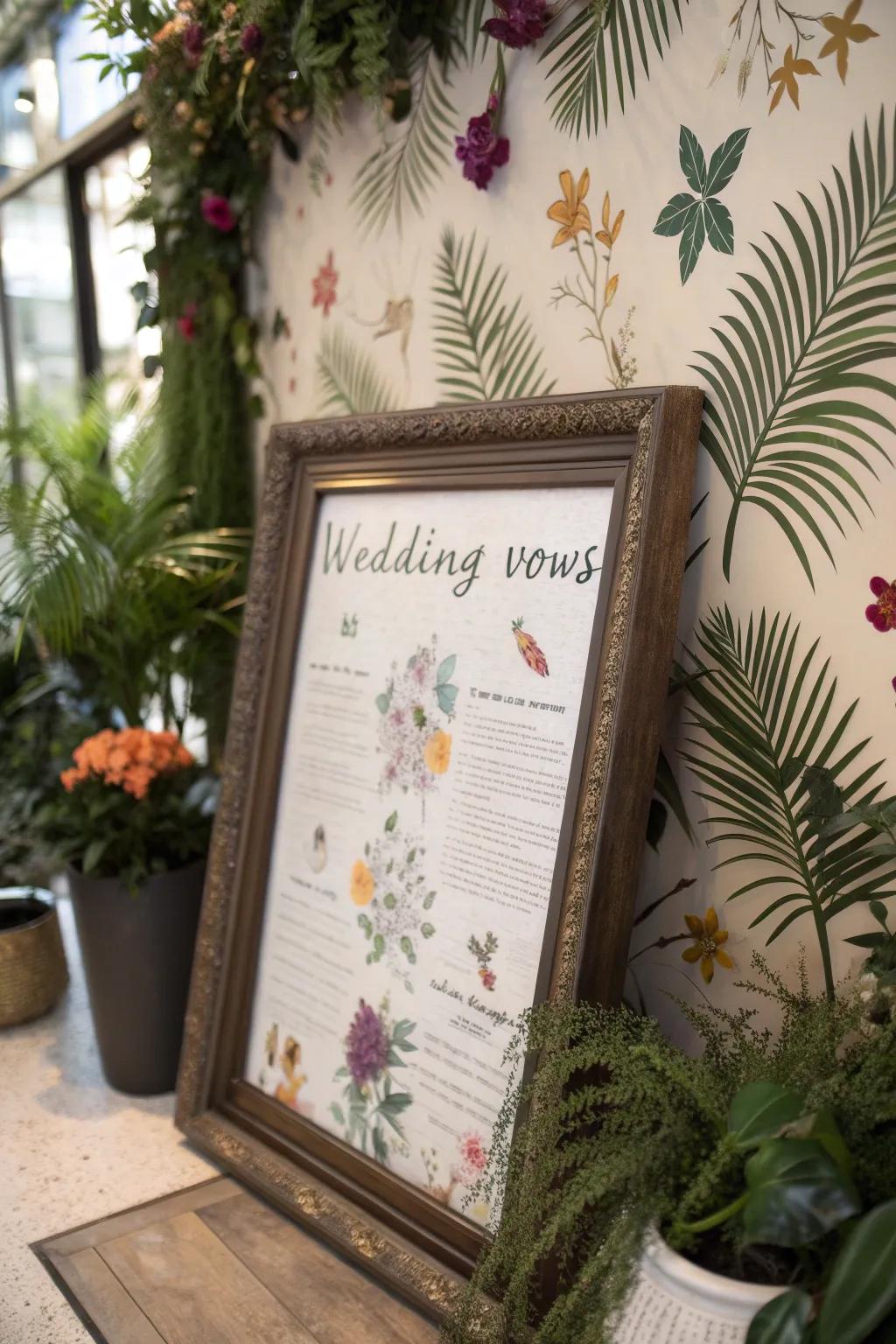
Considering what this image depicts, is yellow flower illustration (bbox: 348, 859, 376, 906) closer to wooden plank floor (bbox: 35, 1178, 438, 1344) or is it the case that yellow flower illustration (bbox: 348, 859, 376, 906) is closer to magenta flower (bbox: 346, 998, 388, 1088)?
magenta flower (bbox: 346, 998, 388, 1088)

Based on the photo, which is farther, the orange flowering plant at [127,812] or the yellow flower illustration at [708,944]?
the orange flowering plant at [127,812]

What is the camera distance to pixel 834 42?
3.43 feet

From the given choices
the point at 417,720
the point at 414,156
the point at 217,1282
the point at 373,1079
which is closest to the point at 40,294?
the point at 414,156

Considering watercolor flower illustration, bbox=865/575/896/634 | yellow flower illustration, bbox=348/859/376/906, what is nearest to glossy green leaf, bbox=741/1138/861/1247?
watercolor flower illustration, bbox=865/575/896/634

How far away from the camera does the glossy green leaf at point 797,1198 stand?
2.50 ft

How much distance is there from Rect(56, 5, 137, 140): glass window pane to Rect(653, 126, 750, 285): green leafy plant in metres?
1.76

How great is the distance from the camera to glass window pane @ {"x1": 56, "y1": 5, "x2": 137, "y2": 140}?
2.54 meters

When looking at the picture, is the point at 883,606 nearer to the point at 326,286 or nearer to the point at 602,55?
the point at 602,55

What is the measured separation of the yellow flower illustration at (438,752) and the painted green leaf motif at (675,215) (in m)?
0.64

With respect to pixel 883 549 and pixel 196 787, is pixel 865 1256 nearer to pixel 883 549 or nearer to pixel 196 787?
pixel 883 549

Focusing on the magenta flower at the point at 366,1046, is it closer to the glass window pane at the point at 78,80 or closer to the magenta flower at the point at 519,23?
the magenta flower at the point at 519,23

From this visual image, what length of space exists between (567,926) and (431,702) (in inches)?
14.0

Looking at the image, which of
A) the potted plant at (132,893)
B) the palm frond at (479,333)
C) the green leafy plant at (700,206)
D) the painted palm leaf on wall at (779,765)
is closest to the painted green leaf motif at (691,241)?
the green leafy plant at (700,206)

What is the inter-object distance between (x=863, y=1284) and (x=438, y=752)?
74 cm
